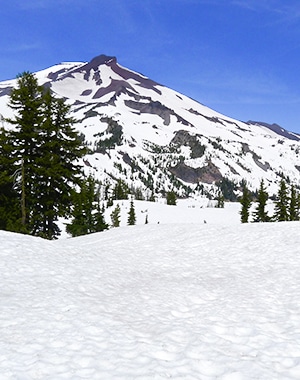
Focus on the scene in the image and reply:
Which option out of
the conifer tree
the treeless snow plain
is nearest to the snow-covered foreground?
the treeless snow plain

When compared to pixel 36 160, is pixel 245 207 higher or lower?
lower

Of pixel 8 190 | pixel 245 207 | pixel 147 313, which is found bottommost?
pixel 147 313

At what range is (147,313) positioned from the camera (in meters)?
8.90

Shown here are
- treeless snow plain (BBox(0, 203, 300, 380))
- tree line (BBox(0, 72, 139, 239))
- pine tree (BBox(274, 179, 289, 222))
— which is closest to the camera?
treeless snow plain (BBox(0, 203, 300, 380))

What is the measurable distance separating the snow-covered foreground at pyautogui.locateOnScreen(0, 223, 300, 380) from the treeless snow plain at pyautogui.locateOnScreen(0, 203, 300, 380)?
28 millimetres

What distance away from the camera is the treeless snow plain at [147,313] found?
19.6 feet

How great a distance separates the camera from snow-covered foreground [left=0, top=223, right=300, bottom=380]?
597cm

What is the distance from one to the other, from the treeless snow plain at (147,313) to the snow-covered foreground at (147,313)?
0.03 metres

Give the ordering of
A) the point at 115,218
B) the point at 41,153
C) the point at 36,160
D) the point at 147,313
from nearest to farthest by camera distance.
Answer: the point at 147,313 → the point at 36,160 → the point at 41,153 → the point at 115,218

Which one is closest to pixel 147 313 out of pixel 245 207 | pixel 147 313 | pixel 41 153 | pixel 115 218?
pixel 147 313

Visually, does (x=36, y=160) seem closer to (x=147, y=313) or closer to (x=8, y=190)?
(x=8, y=190)

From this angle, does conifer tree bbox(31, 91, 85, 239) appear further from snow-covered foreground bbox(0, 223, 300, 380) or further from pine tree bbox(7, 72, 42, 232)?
snow-covered foreground bbox(0, 223, 300, 380)

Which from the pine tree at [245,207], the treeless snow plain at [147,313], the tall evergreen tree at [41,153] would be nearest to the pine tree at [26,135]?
the tall evergreen tree at [41,153]

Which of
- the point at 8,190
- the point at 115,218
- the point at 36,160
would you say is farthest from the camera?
the point at 115,218
